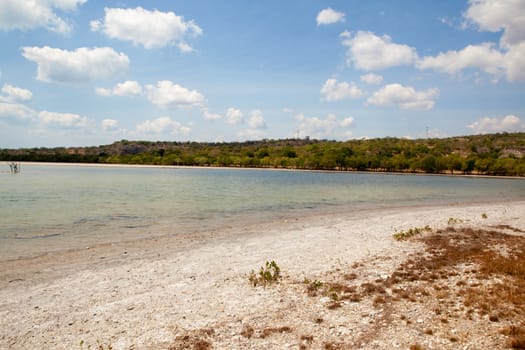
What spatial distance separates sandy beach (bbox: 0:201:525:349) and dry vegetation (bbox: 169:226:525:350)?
4cm

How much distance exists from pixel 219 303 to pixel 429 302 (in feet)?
15.3

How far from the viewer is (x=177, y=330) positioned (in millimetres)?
6926

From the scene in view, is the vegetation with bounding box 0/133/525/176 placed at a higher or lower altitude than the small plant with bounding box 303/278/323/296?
higher

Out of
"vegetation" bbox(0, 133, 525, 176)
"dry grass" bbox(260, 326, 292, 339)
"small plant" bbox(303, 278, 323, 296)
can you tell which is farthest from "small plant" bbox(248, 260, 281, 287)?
"vegetation" bbox(0, 133, 525, 176)

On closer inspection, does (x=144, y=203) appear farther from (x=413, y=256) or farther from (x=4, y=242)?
(x=413, y=256)

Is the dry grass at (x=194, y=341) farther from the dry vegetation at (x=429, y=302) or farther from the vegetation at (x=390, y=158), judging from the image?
the vegetation at (x=390, y=158)

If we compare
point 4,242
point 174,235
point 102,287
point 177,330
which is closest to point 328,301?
point 177,330

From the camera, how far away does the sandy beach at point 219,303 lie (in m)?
6.45

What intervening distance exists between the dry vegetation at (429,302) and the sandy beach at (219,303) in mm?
36

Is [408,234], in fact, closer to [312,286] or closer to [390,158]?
[312,286]

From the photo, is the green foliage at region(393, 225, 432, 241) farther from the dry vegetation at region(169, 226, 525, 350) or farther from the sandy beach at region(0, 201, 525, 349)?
the dry vegetation at region(169, 226, 525, 350)

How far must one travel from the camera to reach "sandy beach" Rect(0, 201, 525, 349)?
6.45m

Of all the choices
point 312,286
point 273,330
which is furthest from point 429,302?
point 273,330

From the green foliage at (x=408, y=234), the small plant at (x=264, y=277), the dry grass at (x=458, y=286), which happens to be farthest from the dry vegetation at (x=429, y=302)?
the green foliage at (x=408, y=234)
